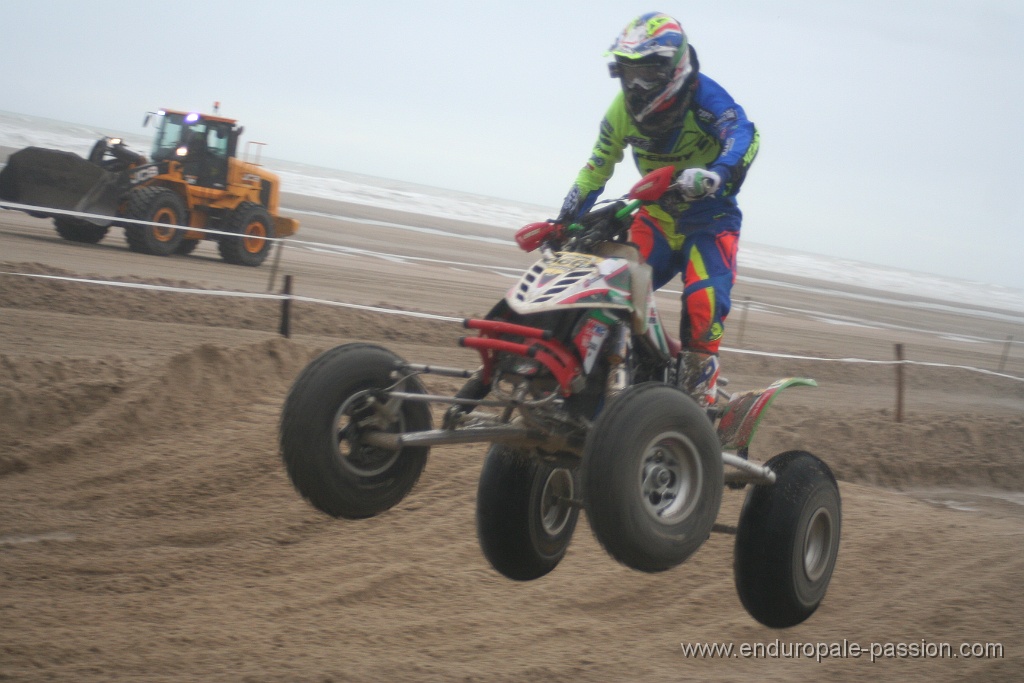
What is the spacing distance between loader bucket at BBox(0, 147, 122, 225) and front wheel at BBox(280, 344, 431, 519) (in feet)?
40.6

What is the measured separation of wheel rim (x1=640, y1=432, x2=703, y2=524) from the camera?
3799mm

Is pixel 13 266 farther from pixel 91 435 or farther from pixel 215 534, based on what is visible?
pixel 215 534

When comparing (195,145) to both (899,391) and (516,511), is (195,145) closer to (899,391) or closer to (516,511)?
(899,391)

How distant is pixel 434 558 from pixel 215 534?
1417 mm

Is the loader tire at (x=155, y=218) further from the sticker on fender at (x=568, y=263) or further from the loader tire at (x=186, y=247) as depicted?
the sticker on fender at (x=568, y=263)

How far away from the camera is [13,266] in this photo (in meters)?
11.8

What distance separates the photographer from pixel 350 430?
4051mm

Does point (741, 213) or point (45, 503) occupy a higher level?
point (741, 213)

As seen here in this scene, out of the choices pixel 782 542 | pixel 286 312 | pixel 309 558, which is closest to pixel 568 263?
pixel 782 542

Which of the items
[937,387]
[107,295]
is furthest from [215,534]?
[937,387]

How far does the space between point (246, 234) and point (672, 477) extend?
14.3m

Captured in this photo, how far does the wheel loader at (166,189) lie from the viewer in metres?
14.6

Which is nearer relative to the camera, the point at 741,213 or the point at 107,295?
the point at 741,213

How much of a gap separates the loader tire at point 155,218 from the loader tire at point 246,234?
991 mm
